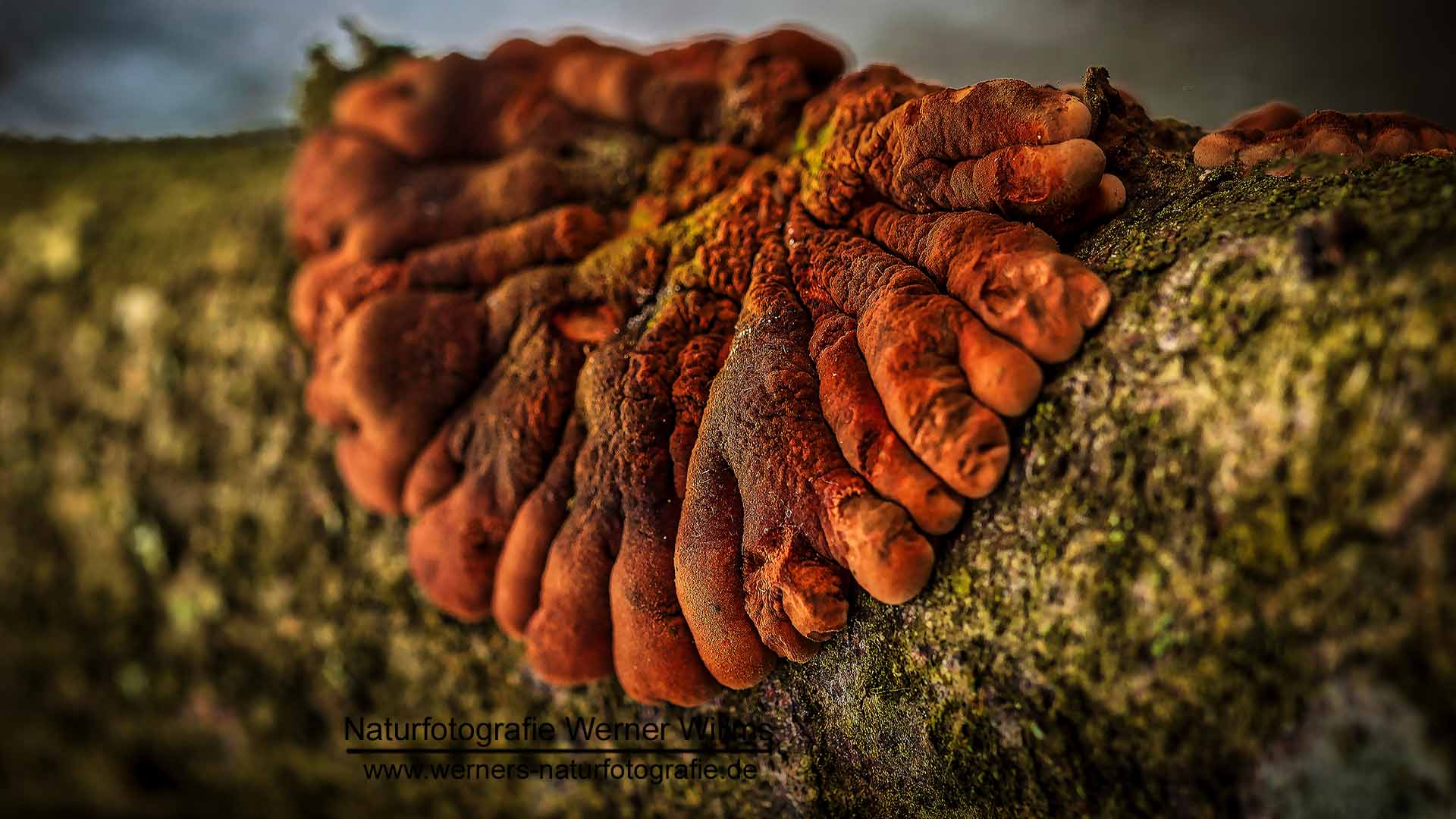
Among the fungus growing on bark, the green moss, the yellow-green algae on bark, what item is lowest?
the yellow-green algae on bark

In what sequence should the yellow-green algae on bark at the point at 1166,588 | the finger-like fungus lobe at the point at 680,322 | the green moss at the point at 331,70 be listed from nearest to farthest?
1. the yellow-green algae on bark at the point at 1166,588
2. the finger-like fungus lobe at the point at 680,322
3. the green moss at the point at 331,70

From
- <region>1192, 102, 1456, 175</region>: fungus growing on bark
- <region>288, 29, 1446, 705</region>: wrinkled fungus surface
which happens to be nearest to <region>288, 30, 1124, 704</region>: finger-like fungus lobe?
<region>288, 29, 1446, 705</region>: wrinkled fungus surface

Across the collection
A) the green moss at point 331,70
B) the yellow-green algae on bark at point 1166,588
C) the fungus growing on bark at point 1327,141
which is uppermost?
the green moss at point 331,70

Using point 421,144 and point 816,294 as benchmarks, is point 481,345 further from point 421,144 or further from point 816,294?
point 816,294

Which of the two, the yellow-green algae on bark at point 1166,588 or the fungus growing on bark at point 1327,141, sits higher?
the fungus growing on bark at point 1327,141

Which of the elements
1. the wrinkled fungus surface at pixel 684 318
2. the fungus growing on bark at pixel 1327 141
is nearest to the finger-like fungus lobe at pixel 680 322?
the wrinkled fungus surface at pixel 684 318

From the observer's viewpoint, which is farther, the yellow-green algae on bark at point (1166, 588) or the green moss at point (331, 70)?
the green moss at point (331, 70)

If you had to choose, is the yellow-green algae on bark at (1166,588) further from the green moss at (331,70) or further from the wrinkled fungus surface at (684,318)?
the green moss at (331,70)

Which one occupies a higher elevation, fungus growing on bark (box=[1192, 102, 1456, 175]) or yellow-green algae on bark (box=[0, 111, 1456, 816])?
fungus growing on bark (box=[1192, 102, 1456, 175])

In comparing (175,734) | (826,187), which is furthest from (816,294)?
(175,734)

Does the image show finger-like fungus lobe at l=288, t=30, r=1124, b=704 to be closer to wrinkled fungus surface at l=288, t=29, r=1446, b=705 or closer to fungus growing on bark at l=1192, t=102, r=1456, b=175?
wrinkled fungus surface at l=288, t=29, r=1446, b=705
